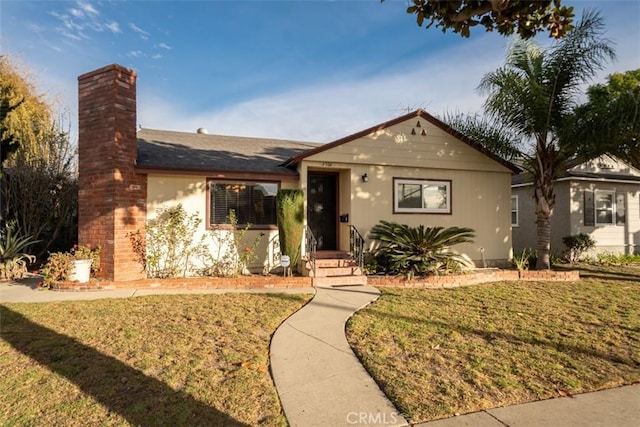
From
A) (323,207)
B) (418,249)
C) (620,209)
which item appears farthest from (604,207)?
(323,207)

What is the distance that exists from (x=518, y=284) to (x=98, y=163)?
33.3ft

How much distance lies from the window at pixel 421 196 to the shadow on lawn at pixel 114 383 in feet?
26.1

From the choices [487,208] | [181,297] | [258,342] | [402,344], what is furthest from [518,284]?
[181,297]

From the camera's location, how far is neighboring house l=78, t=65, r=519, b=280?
820 centimetres

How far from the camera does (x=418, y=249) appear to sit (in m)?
8.88

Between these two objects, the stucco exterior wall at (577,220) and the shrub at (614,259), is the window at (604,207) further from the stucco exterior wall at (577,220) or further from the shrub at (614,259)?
the shrub at (614,259)

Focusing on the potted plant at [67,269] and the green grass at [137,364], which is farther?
the potted plant at [67,269]

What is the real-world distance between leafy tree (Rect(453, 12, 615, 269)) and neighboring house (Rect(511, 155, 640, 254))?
136 inches

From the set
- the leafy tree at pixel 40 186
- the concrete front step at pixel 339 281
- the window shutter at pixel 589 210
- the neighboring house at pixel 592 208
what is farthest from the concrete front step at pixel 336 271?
the window shutter at pixel 589 210

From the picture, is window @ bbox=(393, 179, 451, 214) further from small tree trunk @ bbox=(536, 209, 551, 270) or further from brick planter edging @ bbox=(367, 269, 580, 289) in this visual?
small tree trunk @ bbox=(536, 209, 551, 270)

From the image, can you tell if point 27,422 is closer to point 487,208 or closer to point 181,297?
point 181,297

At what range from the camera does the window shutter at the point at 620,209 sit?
14.5 metres

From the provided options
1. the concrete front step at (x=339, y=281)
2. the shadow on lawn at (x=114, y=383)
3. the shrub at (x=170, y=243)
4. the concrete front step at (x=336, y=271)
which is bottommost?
the shadow on lawn at (x=114, y=383)

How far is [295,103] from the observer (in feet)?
50.1
